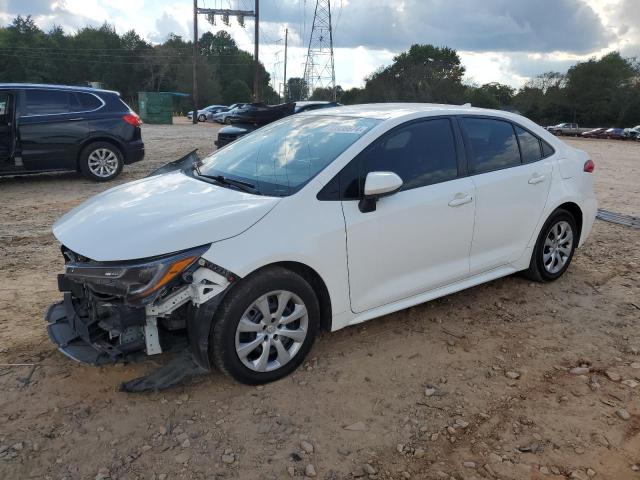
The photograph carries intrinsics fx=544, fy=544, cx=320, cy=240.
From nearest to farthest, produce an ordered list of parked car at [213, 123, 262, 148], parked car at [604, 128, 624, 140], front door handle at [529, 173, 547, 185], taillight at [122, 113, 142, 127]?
front door handle at [529, 173, 547, 185]
taillight at [122, 113, 142, 127]
parked car at [213, 123, 262, 148]
parked car at [604, 128, 624, 140]

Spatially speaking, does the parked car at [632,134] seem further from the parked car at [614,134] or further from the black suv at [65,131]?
the black suv at [65,131]

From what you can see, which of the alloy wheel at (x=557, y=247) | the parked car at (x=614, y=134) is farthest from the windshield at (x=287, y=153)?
the parked car at (x=614, y=134)

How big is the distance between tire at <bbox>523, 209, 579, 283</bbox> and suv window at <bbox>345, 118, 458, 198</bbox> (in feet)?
4.44

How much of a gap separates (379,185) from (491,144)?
1491mm

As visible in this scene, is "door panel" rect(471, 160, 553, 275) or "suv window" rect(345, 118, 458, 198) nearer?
"suv window" rect(345, 118, 458, 198)

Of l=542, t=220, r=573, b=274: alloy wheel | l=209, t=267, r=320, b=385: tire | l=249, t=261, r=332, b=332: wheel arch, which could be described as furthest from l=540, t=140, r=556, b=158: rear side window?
l=209, t=267, r=320, b=385: tire

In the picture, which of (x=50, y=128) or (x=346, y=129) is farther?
(x=50, y=128)

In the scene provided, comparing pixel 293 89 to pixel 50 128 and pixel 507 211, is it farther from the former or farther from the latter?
pixel 507 211

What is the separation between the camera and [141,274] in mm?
2900

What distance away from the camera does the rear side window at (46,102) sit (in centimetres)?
888

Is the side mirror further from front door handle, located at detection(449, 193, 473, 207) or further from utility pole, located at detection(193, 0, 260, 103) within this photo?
utility pole, located at detection(193, 0, 260, 103)

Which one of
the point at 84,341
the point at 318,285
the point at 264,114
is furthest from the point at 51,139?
the point at 318,285

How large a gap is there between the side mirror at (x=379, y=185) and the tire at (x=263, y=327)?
2.23 feet

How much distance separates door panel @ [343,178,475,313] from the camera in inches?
138
